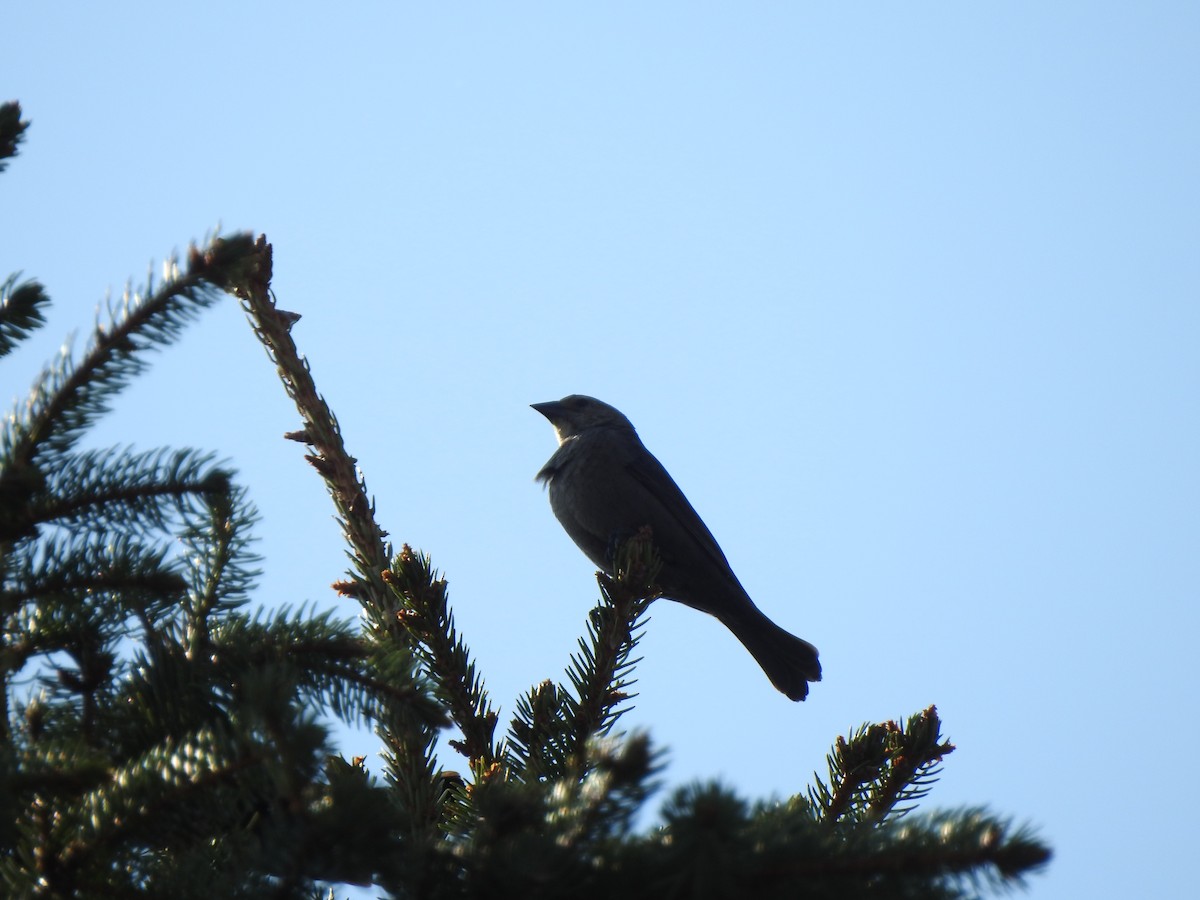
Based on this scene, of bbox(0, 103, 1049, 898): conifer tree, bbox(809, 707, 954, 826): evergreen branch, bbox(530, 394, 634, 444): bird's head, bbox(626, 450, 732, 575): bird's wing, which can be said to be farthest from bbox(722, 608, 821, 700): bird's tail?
bbox(0, 103, 1049, 898): conifer tree

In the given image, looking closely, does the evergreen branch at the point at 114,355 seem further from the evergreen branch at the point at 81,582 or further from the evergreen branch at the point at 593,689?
the evergreen branch at the point at 593,689

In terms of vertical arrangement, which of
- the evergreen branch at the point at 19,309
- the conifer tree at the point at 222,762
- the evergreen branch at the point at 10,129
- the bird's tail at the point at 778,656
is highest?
the bird's tail at the point at 778,656

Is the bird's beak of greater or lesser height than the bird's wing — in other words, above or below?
above

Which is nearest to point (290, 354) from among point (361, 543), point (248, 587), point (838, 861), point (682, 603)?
point (361, 543)

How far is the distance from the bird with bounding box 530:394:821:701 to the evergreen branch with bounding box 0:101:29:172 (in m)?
4.54

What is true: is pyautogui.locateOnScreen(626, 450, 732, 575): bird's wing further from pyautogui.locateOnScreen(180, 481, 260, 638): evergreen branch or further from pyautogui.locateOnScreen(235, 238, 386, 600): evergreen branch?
pyautogui.locateOnScreen(180, 481, 260, 638): evergreen branch

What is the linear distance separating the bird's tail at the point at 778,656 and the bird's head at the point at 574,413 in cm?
236

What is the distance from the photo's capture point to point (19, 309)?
2.08 meters

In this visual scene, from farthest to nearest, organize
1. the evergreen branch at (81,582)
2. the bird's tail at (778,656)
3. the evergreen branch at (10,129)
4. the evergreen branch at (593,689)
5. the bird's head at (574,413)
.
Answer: the bird's head at (574,413) < the bird's tail at (778,656) < the evergreen branch at (593,689) < the evergreen branch at (10,129) < the evergreen branch at (81,582)

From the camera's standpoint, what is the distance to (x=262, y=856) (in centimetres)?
147

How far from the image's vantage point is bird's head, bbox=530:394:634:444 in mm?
8727

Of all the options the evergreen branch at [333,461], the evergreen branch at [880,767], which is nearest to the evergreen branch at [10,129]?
the evergreen branch at [333,461]

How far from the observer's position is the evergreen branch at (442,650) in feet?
10.6

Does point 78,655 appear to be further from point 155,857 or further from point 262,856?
point 262,856
